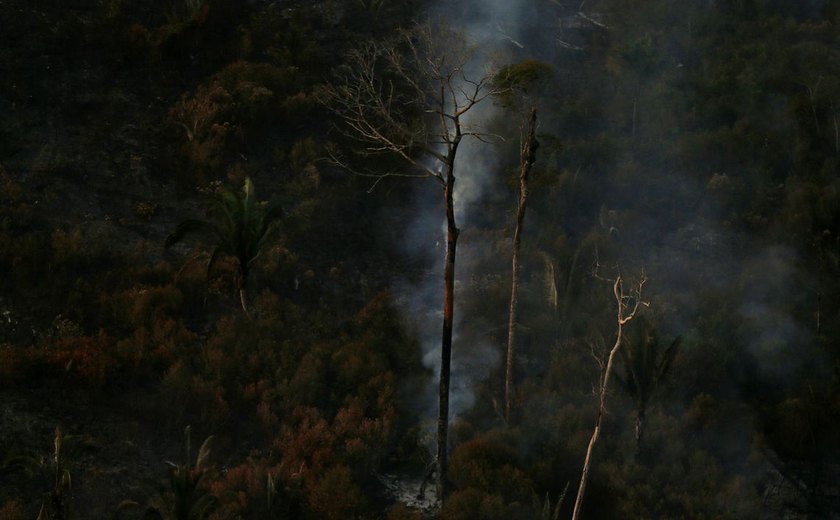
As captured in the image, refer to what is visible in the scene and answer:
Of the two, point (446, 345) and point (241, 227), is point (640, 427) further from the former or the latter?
point (241, 227)

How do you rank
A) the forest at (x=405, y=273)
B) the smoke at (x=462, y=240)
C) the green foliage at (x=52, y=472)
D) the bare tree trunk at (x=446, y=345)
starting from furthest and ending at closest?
1. the smoke at (x=462, y=240)
2. the forest at (x=405, y=273)
3. the bare tree trunk at (x=446, y=345)
4. the green foliage at (x=52, y=472)

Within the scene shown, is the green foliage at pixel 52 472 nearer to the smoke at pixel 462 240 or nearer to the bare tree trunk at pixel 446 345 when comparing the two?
the bare tree trunk at pixel 446 345

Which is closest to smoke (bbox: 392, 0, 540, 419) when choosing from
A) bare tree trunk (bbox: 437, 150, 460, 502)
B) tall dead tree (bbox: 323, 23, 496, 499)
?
tall dead tree (bbox: 323, 23, 496, 499)

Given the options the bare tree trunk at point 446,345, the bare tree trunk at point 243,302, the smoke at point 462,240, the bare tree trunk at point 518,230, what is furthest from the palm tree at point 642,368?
the bare tree trunk at point 243,302

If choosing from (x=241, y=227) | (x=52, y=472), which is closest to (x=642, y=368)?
(x=241, y=227)

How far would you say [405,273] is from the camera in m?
18.8

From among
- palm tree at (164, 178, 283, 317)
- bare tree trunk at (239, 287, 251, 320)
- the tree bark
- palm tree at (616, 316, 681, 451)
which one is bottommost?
the tree bark

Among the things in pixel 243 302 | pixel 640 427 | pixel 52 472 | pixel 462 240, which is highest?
pixel 462 240

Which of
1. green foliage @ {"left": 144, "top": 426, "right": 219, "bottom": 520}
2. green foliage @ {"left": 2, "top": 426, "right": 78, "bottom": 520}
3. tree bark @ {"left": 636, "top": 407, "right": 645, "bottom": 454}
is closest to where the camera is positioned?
green foliage @ {"left": 144, "top": 426, "right": 219, "bottom": 520}

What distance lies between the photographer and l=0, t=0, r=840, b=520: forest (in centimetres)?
1310

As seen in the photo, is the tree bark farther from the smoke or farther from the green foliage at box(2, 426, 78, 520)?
the green foliage at box(2, 426, 78, 520)

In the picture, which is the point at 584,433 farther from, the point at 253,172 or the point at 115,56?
the point at 115,56

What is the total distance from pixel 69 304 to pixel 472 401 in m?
8.14

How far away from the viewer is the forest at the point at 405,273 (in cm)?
1310
